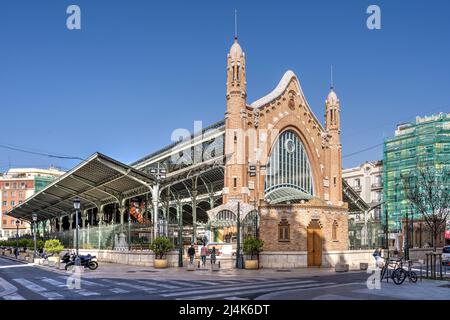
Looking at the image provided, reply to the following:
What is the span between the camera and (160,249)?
36.8 meters

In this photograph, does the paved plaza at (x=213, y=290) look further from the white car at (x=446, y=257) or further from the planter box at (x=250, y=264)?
the white car at (x=446, y=257)

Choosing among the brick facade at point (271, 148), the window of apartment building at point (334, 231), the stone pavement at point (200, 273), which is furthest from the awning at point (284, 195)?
the stone pavement at point (200, 273)

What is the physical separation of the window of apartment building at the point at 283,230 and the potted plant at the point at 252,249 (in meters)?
1.69

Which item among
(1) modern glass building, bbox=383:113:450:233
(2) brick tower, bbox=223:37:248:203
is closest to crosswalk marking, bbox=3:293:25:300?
(2) brick tower, bbox=223:37:248:203

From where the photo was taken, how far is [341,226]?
131ft

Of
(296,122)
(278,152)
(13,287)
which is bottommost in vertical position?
(13,287)

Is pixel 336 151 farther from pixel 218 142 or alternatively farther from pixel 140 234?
pixel 140 234

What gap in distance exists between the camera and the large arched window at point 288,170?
5534 cm

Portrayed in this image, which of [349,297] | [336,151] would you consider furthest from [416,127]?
[349,297]

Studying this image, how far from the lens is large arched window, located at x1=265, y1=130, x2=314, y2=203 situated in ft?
182

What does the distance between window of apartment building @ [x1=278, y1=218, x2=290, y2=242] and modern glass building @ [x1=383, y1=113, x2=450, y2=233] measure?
125 feet

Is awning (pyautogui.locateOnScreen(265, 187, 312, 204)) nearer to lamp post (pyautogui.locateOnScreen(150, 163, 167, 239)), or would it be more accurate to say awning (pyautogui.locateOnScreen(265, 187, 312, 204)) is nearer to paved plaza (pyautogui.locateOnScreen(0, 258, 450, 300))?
lamp post (pyautogui.locateOnScreen(150, 163, 167, 239))

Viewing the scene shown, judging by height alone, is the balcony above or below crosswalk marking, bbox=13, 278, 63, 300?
above
